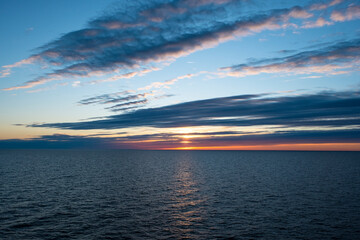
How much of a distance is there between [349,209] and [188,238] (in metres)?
32.0

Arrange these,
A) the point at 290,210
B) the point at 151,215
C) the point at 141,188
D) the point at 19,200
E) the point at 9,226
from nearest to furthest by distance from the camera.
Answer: the point at 9,226
the point at 151,215
the point at 290,210
the point at 19,200
the point at 141,188

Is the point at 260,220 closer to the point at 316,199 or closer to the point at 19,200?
the point at 316,199

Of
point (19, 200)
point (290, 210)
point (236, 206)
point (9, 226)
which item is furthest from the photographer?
point (19, 200)

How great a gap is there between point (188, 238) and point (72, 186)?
46895 mm

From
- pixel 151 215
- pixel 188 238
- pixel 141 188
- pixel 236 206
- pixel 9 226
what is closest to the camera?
pixel 188 238

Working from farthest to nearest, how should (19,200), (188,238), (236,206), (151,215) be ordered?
(19,200), (236,206), (151,215), (188,238)

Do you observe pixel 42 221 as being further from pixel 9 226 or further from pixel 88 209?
pixel 88 209

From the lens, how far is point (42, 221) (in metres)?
36.8

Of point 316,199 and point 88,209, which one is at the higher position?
point 88,209

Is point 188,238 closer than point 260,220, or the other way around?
point 188,238

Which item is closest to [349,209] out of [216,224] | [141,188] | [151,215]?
[216,224]

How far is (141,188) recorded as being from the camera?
65.6 meters

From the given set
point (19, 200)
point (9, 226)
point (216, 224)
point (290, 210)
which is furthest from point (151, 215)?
point (19, 200)

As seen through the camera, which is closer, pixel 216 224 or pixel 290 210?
pixel 216 224
